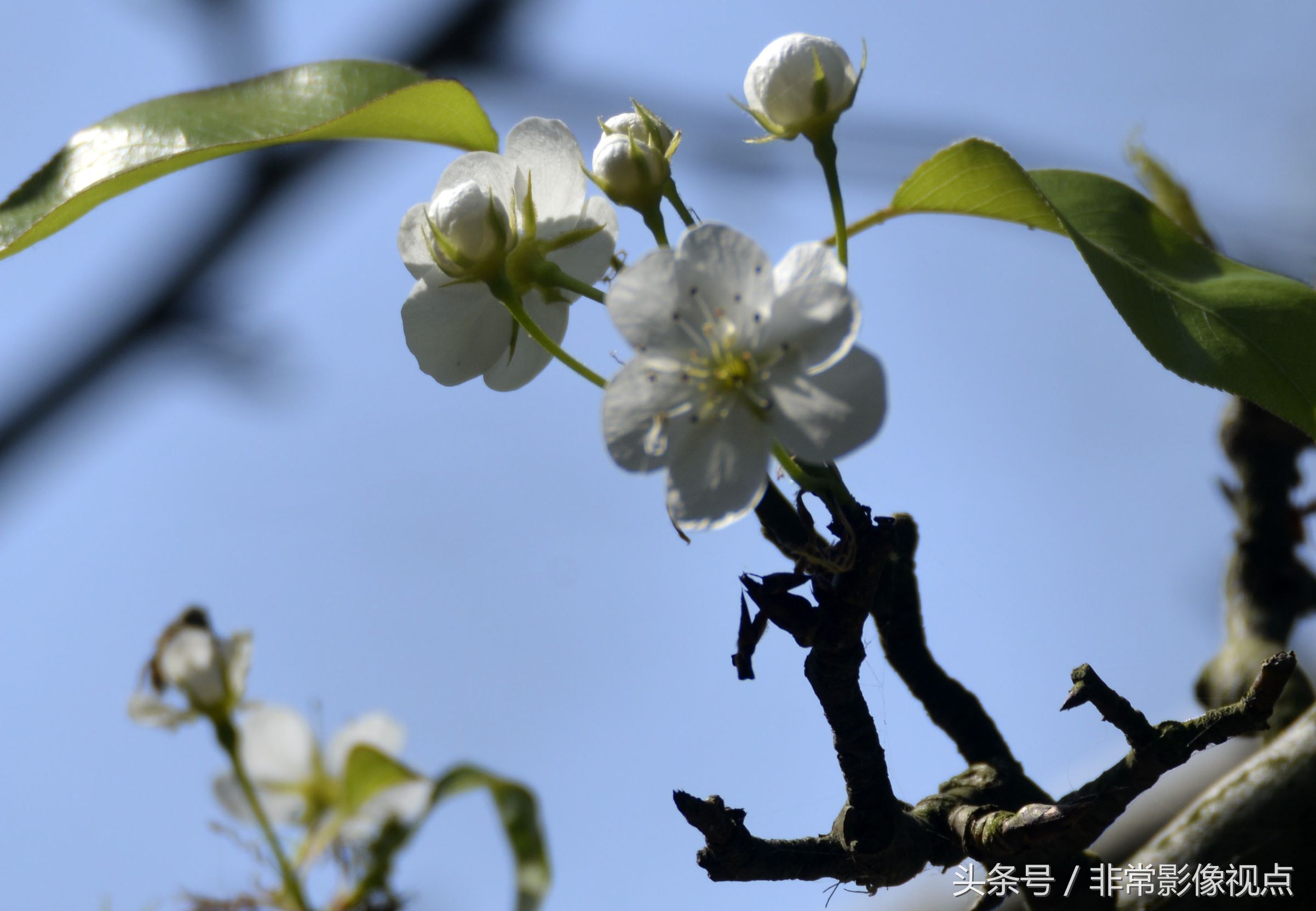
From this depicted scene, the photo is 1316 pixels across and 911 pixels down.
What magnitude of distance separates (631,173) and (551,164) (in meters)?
0.05

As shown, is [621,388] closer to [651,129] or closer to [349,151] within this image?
[651,129]

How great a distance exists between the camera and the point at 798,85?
57 centimetres

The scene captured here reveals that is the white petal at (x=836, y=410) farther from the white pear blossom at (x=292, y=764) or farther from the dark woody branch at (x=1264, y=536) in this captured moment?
the dark woody branch at (x=1264, y=536)

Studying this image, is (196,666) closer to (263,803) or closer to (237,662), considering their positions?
(237,662)

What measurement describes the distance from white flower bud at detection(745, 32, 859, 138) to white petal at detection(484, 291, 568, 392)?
0.16 meters

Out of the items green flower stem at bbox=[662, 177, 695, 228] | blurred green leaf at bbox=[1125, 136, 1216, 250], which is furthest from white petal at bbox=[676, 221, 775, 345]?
blurred green leaf at bbox=[1125, 136, 1216, 250]

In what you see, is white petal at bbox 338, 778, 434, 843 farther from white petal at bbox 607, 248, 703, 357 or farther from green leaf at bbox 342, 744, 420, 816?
white petal at bbox 607, 248, 703, 357

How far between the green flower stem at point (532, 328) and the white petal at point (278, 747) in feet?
0.94

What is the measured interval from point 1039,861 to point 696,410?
1.15 feet

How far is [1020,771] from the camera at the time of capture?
0.65 meters

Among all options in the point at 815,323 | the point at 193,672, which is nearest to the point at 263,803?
the point at 193,672

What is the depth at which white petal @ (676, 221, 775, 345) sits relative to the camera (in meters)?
0.45

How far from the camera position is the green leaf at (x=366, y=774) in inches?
20.4

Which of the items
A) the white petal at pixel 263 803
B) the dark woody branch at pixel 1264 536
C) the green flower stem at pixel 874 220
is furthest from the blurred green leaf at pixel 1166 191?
the white petal at pixel 263 803
